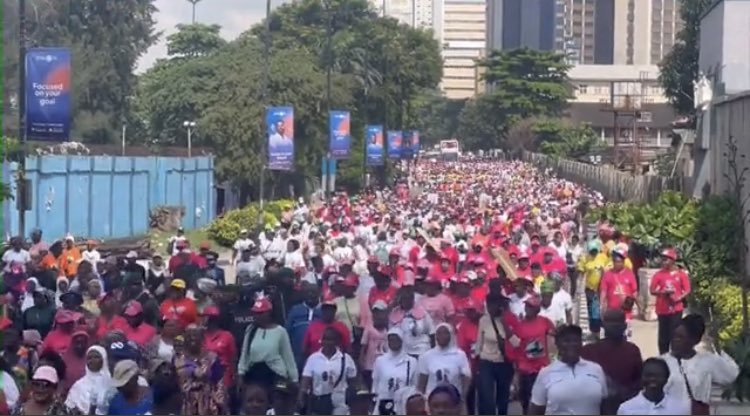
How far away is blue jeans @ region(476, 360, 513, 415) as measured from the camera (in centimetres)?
1401

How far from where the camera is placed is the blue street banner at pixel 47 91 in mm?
25797

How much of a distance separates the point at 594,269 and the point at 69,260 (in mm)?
6700

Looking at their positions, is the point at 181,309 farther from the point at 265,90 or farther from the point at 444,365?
the point at 265,90

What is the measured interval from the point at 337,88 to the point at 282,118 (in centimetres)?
2197

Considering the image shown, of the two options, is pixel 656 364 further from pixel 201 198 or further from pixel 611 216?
pixel 201 198

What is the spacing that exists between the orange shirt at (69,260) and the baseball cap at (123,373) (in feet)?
37.0

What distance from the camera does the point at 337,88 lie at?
209ft

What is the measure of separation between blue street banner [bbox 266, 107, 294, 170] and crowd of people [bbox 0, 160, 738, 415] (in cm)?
1844

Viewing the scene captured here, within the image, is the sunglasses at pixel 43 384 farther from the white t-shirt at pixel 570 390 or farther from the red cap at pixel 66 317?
the red cap at pixel 66 317

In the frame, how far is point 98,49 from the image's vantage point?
263 ft

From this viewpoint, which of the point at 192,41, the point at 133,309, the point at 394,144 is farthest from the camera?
the point at 192,41

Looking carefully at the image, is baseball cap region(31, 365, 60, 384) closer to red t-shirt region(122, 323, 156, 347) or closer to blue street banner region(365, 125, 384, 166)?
red t-shirt region(122, 323, 156, 347)

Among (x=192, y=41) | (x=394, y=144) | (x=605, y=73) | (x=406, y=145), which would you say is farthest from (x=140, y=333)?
(x=605, y=73)

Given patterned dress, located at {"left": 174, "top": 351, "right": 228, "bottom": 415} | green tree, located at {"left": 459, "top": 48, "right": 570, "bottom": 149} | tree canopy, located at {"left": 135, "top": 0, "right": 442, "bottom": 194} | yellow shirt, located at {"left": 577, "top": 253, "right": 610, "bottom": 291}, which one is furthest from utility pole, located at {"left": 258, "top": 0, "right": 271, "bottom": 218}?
green tree, located at {"left": 459, "top": 48, "right": 570, "bottom": 149}
